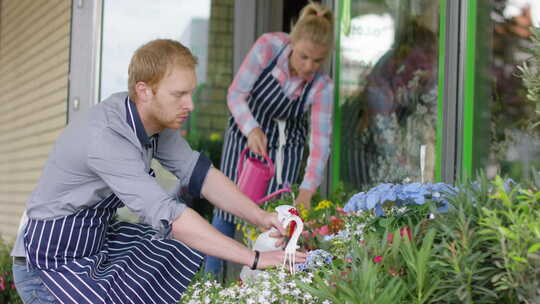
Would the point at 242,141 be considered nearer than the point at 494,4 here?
No

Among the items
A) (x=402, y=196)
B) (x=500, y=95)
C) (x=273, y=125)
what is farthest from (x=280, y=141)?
(x=402, y=196)

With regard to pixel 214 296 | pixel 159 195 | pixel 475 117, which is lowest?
pixel 214 296

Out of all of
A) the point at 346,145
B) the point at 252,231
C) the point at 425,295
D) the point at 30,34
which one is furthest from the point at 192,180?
the point at 30,34

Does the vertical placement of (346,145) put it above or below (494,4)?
below

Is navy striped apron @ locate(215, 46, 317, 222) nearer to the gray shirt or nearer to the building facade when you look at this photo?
the building facade

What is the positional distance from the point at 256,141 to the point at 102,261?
4.09 ft

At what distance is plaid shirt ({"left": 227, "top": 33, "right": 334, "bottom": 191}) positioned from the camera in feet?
12.0

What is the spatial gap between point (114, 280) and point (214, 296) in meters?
A: 0.33

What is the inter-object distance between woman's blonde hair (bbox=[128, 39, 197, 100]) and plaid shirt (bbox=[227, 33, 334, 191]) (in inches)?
50.0

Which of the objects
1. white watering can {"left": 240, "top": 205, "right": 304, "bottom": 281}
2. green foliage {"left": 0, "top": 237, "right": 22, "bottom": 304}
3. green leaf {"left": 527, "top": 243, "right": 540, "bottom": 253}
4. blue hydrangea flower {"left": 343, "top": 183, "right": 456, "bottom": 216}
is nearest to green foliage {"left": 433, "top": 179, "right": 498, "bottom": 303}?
green leaf {"left": 527, "top": 243, "right": 540, "bottom": 253}

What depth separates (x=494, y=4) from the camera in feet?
9.29

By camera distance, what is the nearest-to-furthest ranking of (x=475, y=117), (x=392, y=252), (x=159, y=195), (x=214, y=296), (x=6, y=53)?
(x=392, y=252) → (x=159, y=195) → (x=214, y=296) → (x=475, y=117) → (x=6, y=53)

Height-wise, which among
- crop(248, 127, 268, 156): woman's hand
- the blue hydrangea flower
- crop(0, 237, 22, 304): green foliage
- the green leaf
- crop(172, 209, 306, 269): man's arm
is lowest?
crop(0, 237, 22, 304): green foliage

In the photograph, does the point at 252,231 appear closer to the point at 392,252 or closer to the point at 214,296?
the point at 214,296
